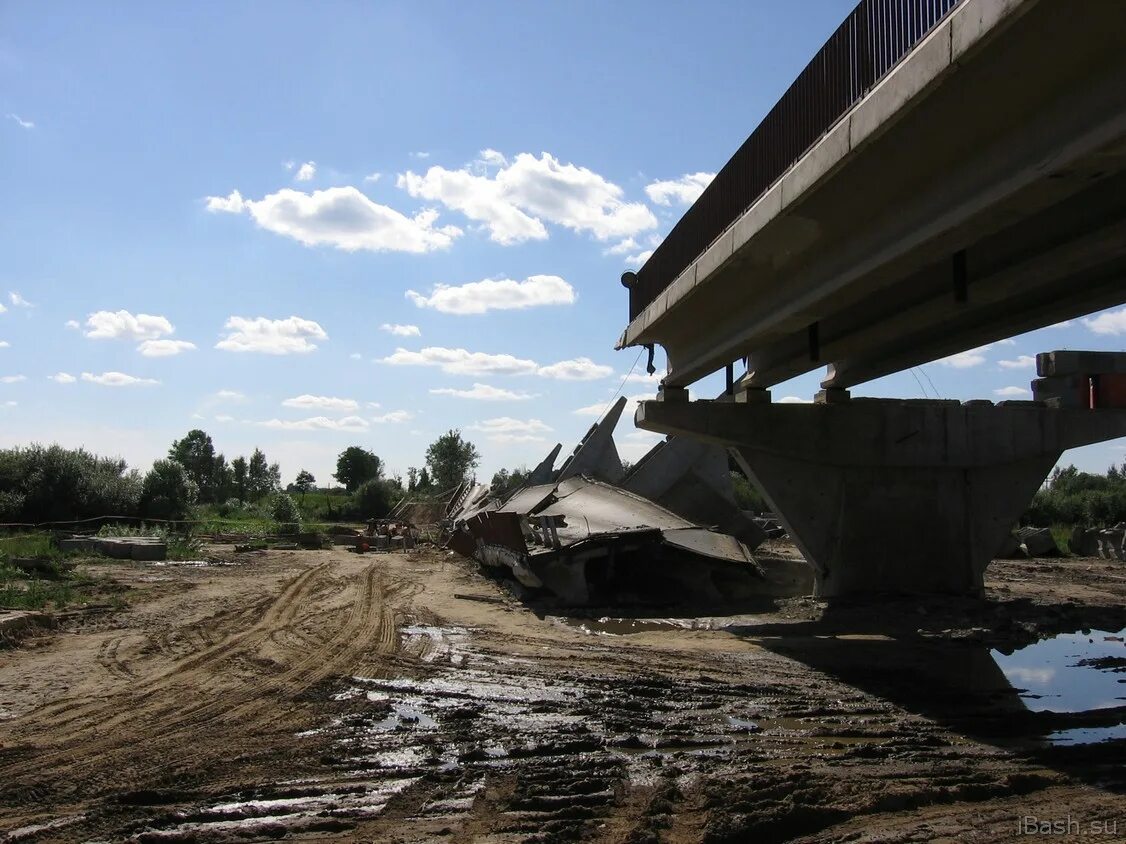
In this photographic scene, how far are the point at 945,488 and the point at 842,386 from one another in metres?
2.75

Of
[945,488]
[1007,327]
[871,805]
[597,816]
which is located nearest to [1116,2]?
[871,805]

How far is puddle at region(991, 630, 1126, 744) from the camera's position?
723cm

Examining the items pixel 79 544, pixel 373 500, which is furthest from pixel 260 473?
pixel 79 544

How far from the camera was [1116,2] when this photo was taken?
5.27 meters

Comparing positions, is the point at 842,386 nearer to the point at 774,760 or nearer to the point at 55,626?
the point at 774,760

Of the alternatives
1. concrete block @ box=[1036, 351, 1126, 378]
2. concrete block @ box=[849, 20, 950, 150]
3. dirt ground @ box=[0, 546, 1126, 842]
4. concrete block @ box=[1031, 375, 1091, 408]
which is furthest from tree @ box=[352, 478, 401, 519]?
concrete block @ box=[849, 20, 950, 150]

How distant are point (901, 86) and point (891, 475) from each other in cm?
1009

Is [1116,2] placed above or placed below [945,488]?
above

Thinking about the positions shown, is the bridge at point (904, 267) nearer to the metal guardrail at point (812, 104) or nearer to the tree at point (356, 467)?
the metal guardrail at point (812, 104)

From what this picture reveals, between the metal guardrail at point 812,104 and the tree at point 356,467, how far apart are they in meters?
88.6

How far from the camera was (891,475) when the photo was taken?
15828 millimetres

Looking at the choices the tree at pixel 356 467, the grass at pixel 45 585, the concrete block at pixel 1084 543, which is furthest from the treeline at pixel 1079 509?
the tree at pixel 356 467

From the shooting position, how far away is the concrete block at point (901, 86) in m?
6.37

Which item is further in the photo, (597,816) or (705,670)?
(705,670)
